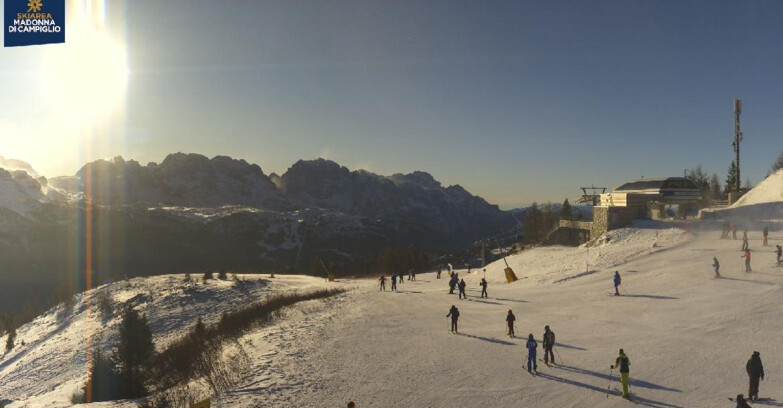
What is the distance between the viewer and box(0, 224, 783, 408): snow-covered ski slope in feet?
52.3

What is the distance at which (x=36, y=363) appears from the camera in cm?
4419

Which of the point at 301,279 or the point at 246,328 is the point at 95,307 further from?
the point at 246,328

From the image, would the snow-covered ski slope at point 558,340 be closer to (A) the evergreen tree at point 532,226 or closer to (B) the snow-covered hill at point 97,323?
(B) the snow-covered hill at point 97,323

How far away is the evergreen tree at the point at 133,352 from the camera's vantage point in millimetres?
27391

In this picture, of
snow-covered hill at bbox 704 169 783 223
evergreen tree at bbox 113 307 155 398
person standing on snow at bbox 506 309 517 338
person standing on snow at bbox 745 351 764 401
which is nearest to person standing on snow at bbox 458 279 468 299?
person standing on snow at bbox 506 309 517 338

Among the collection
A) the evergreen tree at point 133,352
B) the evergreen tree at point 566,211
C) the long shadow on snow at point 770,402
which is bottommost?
the evergreen tree at point 133,352

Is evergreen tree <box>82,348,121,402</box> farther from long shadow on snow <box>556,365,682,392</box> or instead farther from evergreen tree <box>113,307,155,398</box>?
long shadow on snow <box>556,365,682,392</box>

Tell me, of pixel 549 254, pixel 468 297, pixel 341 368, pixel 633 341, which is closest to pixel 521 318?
pixel 633 341

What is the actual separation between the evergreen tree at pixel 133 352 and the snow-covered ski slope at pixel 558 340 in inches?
156

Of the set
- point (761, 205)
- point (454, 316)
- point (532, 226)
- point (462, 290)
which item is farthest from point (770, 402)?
point (532, 226)

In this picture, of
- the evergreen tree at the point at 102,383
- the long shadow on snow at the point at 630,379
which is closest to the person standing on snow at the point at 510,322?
the long shadow on snow at the point at 630,379

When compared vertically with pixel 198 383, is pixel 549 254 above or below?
above

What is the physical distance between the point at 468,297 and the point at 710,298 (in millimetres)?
14956

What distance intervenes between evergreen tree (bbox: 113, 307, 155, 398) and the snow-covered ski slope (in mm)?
3972
